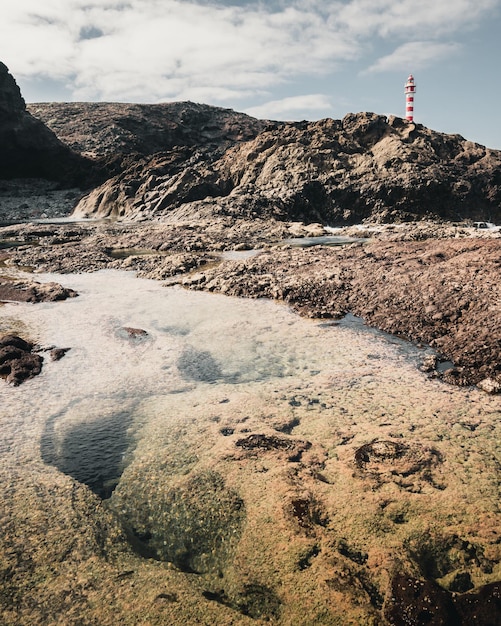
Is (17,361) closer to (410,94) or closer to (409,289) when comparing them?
(409,289)

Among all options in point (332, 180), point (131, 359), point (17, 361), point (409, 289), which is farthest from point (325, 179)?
point (17, 361)

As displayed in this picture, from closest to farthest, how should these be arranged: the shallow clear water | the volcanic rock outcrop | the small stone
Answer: the shallow clear water → the small stone → the volcanic rock outcrop

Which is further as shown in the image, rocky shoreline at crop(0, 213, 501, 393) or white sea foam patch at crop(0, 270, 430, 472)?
rocky shoreline at crop(0, 213, 501, 393)

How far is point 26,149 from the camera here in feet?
194

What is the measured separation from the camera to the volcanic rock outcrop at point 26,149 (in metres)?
57.9

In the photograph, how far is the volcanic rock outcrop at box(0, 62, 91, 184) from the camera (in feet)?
190

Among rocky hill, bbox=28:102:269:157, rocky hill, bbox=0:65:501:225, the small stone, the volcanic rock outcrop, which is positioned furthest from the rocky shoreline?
rocky hill, bbox=28:102:269:157

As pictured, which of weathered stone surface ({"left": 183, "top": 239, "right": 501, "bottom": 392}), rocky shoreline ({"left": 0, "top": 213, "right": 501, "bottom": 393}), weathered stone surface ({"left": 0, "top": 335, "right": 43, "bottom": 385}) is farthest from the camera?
rocky shoreline ({"left": 0, "top": 213, "right": 501, "bottom": 393})

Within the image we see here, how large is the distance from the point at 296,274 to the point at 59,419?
30.5 feet

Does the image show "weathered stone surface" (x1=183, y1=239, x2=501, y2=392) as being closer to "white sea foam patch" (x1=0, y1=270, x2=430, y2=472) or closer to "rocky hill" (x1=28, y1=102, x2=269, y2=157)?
"white sea foam patch" (x1=0, y1=270, x2=430, y2=472)

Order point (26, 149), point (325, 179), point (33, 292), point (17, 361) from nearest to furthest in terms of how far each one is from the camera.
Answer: point (17, 361) → point (33, 292) → point (325, 179) → point (26, 149)

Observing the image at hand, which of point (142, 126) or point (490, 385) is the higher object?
point (142, 126)

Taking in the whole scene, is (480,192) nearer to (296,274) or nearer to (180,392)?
(296,274)

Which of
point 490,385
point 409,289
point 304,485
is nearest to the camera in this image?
point 304,485
